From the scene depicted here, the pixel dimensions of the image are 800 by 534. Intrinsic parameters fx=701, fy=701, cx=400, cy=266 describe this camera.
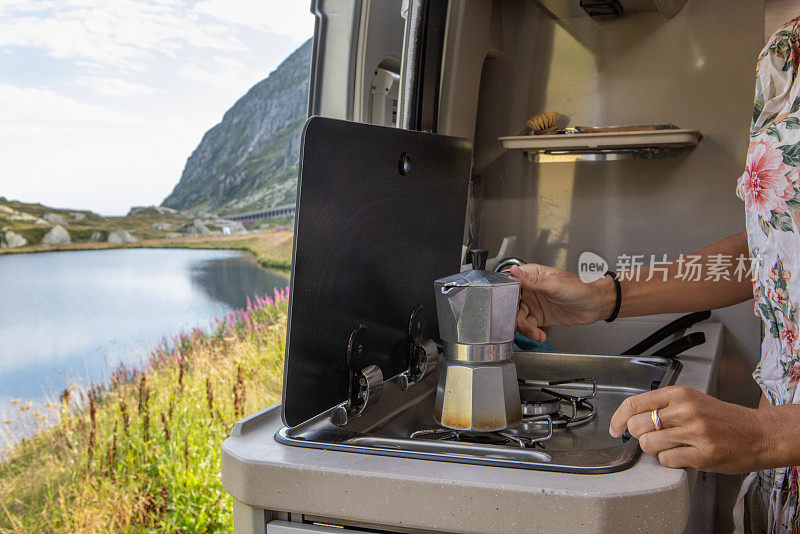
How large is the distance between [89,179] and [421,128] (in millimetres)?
1043

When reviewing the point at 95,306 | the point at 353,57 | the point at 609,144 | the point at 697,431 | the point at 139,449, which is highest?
the point at 353,57

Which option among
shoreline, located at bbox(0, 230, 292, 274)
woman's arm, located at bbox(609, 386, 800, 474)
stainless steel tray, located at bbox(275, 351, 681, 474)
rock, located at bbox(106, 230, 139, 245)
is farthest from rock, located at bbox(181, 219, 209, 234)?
woman's arm, located at bbox(609, 386, 800, 474)

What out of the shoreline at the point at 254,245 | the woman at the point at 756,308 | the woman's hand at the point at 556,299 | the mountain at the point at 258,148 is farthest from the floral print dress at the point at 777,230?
the mountain at the point at 258,148

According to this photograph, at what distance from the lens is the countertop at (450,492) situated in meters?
0.63

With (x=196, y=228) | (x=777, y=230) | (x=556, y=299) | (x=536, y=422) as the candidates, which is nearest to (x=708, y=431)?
(x=536, y=422)

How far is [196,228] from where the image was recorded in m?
2.52

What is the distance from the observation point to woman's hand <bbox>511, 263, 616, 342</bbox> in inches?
49.1

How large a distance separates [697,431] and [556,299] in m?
0.61

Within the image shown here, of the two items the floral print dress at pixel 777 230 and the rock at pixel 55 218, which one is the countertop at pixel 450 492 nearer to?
the floral print dress at pixel 777 230

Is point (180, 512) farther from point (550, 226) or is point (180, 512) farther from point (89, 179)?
point (550, 226)

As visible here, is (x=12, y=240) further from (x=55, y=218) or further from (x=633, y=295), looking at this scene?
(x=633, y=295)

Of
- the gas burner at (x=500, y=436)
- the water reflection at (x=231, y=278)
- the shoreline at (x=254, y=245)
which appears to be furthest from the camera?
the water reflection at (x=231, y=278)

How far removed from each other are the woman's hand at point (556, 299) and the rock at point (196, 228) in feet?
5.06

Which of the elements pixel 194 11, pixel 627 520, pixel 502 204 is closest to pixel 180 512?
pixel 502 204
